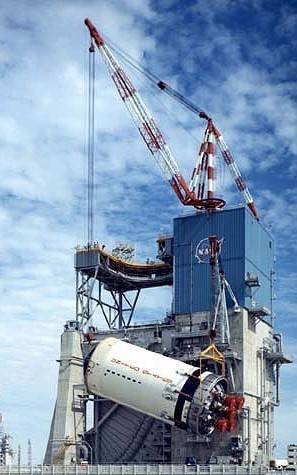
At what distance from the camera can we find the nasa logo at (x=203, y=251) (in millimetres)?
137250

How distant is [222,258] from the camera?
137 m

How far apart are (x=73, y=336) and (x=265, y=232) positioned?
3755cm

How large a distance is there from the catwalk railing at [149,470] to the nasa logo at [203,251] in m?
38.9

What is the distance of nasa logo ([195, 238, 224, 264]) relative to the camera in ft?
450

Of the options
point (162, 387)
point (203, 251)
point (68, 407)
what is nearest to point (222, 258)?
point (203, 251)

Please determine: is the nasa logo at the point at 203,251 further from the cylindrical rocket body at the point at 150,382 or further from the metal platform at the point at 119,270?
the cylindrical rocket body at the point at 150,382

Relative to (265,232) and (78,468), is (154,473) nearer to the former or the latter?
(78,468)

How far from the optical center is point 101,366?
126750 millimetres

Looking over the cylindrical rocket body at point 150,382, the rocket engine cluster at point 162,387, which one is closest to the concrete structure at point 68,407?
the rocket engine cluster at point 162,387

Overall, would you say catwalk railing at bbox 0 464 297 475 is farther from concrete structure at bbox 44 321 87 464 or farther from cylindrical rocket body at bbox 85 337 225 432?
concrete structure at bbox 44 321 87 464

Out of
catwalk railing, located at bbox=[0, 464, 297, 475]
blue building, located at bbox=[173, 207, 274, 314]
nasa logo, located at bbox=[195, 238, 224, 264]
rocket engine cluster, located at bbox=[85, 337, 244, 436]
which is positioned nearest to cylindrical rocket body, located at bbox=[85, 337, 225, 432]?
rocket engine cluster, located at bbox=[85, 337, 244, 436]

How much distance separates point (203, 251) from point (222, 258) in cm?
336

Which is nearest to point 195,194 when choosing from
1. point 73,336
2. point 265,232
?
point 265,232

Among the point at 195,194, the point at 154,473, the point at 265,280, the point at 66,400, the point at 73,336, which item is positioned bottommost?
the point at 154,473
